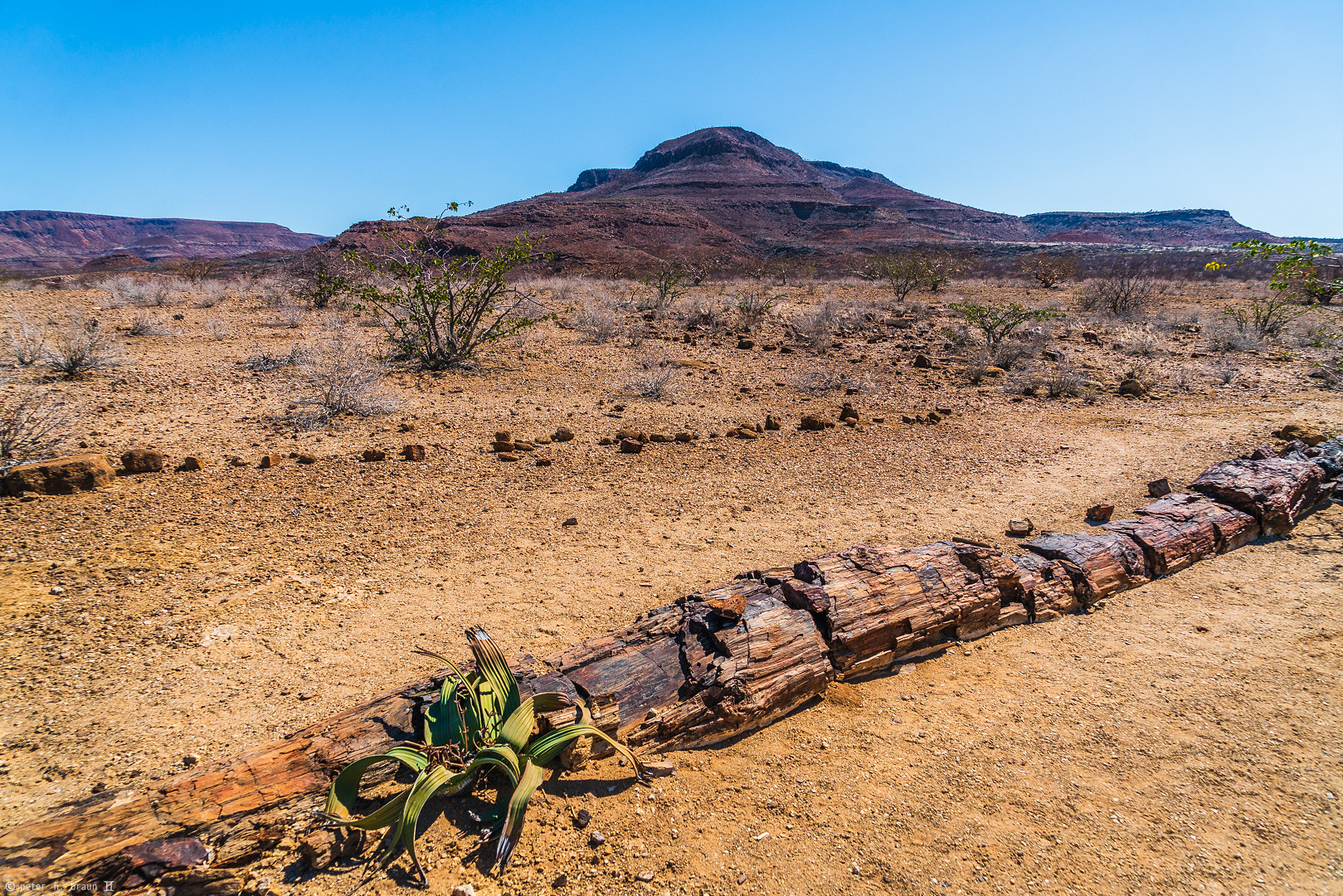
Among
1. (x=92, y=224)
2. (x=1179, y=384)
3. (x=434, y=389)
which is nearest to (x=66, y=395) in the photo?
(x=434, y=389)

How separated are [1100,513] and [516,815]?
5.15 meters

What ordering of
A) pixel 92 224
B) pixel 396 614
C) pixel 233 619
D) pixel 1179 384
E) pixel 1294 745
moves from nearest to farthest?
pixel 1294 745
pixel 233 619
pixel 396 614
pixel 1179 384
pixel 92 224

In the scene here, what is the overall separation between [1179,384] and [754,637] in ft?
33.9

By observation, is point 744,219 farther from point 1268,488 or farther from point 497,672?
point 497,672

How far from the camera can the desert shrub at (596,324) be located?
11.6 m

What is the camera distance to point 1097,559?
387 cm

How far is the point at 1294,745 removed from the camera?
102 inches

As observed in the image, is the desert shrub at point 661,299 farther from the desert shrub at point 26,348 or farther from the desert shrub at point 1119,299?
the desert shrub at point 1119,299

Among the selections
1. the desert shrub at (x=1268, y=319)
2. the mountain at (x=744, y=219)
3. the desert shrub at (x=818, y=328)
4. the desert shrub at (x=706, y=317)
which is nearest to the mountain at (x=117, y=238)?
the mountain at (x=744, y=219)

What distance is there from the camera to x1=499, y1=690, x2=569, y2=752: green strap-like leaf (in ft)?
6.92

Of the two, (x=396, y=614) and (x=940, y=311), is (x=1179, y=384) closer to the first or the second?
(x=940, y=311)

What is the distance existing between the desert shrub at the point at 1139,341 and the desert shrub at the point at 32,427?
52.3 ft

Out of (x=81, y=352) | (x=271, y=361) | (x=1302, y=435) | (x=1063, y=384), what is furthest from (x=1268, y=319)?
(x=81, y=352)

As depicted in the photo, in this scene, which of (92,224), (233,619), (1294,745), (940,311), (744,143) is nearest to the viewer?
(1294,745)
